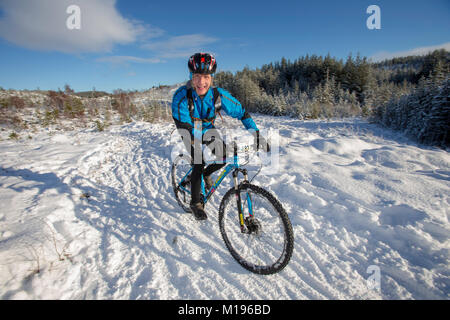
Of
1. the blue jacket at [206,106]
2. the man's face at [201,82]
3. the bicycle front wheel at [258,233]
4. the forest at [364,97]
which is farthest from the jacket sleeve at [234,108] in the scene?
the forest at [364,97]

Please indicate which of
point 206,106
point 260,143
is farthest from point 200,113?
point 260,143

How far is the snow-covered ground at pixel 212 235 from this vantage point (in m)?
2.01

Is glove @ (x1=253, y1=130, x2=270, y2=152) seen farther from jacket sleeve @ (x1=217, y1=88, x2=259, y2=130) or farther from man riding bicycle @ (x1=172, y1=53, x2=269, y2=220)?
jacket sleeve @ (x1=217, y1=88, x2=259, y2=130)

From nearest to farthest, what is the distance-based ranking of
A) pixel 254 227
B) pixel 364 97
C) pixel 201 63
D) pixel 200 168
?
pixel 254 227 < pixel 201 63 < pixel 200 168 < pixel 364 97

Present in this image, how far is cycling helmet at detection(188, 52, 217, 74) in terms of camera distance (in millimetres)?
2594

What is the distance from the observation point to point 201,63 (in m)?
2.60

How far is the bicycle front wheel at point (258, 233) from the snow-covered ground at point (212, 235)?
6.5 inches

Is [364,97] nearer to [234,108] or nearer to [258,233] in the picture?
[234,108]

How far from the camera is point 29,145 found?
7230mm

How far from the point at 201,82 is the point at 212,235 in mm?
2367

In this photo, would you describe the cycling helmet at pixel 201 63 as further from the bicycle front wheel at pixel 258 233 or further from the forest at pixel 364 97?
the forest at pixel 364 97

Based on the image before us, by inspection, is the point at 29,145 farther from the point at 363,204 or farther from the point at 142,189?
the point at 363,204
